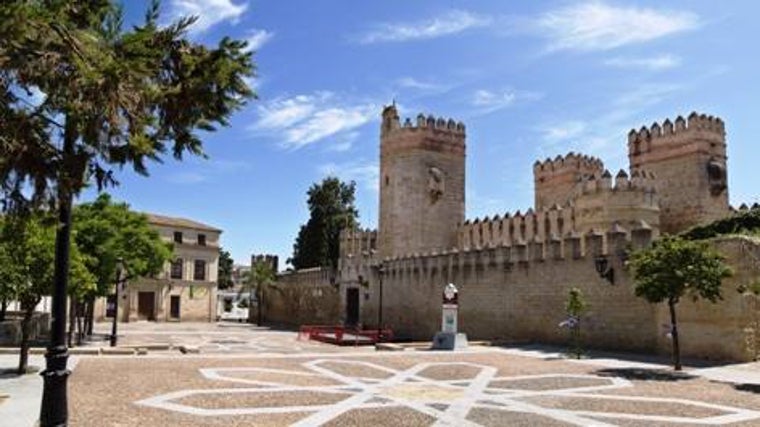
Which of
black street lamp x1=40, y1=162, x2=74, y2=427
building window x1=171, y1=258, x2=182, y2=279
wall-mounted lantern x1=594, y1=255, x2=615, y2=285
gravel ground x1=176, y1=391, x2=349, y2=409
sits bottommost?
gravel ground x1=176, y1=391, x2=349, y2=409

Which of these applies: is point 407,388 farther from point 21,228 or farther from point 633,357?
point 633,357

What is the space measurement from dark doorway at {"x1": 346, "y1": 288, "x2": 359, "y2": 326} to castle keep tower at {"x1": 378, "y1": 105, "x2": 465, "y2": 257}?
3411mm

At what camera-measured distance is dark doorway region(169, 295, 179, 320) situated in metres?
56.3

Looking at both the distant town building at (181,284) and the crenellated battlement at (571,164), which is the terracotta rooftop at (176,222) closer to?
the distant town building at (181,284)

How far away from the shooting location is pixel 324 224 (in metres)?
60.2

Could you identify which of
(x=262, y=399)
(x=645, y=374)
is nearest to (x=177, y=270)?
(x=645, y=374)

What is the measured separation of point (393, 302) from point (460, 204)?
8.96 metres

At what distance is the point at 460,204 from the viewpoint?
4388 cm

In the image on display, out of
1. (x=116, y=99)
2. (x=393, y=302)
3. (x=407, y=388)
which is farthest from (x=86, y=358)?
(x=393, y=302)

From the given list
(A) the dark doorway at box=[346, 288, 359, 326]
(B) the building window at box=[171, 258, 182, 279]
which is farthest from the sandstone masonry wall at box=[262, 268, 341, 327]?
(B) the building window at box=[171, 258, 182, 279]

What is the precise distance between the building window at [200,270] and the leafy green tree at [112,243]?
26346 millimetres

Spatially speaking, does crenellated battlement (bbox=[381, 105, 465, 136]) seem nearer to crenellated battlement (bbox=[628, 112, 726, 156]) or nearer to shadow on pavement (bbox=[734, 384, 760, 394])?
crenellated battlement (bbox=[628, 112, 726, 156])

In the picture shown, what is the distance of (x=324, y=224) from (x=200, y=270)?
11306 mm

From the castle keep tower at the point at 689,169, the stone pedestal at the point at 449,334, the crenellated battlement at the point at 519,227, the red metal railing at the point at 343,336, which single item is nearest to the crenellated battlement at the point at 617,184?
the crenellated battlement at the point at 519,227
